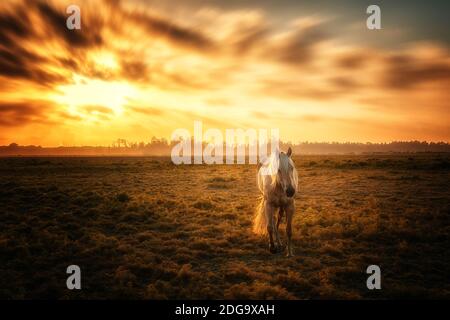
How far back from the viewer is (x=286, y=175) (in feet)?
23.3

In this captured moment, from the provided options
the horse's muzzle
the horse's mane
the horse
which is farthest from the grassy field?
the horse's mane

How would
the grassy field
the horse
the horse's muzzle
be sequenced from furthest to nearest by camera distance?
the horse < the horse's muzzle < the grassy field

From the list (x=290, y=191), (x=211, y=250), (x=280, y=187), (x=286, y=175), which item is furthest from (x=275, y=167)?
(x=211, y=250)

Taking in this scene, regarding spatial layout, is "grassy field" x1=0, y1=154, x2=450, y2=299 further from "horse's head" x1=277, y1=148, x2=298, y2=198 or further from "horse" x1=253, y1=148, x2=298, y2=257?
"horse's head" x1=277, y1=148, x2=298, y2=198

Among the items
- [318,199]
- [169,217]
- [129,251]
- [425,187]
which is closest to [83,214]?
[169,217]

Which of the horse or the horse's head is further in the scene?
the horse

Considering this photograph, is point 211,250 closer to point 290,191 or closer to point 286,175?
point 290,191

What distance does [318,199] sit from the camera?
17.1 meters

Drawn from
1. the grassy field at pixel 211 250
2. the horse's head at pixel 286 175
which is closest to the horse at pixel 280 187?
the horse's head at pixel 286 175

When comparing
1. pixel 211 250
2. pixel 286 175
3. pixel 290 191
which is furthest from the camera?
pixel 211 250

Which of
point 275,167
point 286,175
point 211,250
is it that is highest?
point 275,167

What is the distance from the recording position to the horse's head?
6.95 metres

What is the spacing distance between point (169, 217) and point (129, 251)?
4.20 meters

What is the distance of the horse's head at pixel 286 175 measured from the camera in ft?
22.8
